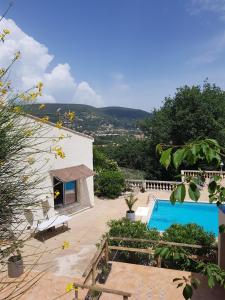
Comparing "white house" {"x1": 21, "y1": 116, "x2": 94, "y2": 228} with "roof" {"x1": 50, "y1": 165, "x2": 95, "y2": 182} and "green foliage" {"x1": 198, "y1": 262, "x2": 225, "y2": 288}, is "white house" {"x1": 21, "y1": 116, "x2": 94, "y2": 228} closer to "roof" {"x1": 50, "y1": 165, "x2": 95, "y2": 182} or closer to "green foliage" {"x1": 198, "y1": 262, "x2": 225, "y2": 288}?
"roof" {"x1": 50, "y1": 165, "x2": 95, "y2": 182}

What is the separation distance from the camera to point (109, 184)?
23.4 metres

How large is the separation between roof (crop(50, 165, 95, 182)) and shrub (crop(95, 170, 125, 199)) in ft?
11.7

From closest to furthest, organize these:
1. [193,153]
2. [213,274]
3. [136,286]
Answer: [193,153] → [213,274] → [136,286]

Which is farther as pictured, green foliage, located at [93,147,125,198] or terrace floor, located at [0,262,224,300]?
green foliage, located at [93,147,125,198]

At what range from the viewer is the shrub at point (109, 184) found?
23.3 metres

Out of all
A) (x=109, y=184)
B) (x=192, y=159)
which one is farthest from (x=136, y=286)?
(x=109, y=184)

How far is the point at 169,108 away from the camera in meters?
34.9

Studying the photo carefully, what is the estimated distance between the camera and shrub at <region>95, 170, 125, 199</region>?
23.3m

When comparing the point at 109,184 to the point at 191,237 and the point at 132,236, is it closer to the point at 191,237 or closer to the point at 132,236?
the point at 132,236

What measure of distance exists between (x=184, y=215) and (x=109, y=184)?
21.5ft

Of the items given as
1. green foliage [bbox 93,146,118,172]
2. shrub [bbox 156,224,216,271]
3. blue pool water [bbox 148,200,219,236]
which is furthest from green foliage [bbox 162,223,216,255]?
green foliage [bbox 93,146,118,172]

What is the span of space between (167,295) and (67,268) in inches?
170

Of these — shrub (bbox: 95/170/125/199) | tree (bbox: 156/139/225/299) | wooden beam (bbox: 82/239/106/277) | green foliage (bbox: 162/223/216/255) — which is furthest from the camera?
shrub (bbox: 95/170/125/199)

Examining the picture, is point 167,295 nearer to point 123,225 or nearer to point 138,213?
point 123,225
